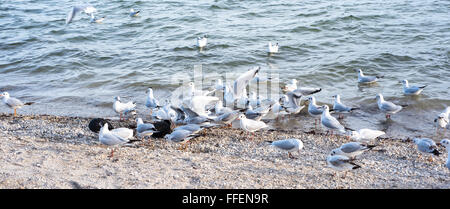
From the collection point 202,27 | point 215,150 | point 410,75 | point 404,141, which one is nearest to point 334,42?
point 410,75

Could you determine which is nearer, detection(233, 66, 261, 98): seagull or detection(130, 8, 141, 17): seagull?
detection(233, 66, 261, 98): seagull

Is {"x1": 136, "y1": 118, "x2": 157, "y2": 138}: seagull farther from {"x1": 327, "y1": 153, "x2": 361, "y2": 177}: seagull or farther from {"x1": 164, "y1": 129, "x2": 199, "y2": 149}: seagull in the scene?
{"x1": 327, "y1": 153, "x2": 361, "y2": 177}: seagull

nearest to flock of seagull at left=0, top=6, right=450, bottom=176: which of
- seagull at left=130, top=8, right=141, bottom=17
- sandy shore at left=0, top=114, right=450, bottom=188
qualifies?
sandy shore at left=0, top=114, right=450, bottom=188

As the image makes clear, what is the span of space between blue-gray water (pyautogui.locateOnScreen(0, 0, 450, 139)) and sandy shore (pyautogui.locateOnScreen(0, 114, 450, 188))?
2.05 metres

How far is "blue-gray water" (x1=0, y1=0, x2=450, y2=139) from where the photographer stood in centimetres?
1107

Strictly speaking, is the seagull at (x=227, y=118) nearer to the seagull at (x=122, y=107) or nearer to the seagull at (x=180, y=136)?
the seagull at (x=180, y=136)

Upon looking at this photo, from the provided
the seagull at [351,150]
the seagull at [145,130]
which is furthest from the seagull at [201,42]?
the seagull at [351,150]

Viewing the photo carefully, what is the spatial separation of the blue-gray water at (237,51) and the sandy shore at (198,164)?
2.05m

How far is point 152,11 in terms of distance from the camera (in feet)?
68.6

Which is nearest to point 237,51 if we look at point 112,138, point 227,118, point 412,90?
point 412,90

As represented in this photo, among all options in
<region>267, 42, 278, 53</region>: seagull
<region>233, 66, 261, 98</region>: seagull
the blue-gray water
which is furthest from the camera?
<region>267, 42, 278, 53</region>: seagull

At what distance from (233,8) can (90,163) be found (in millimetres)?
14705

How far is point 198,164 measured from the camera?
6.44 meters

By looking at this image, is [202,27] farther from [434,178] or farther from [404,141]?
[434,178]
